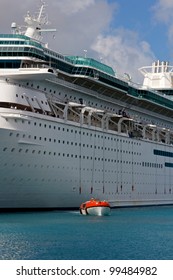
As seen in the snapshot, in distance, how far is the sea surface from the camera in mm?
20312

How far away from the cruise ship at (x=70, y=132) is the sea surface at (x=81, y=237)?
200 cm

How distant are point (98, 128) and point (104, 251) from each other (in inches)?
758

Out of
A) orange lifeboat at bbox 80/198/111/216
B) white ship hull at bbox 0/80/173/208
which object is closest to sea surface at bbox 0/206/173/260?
orange lifeboat at bbox 80/198/111/216

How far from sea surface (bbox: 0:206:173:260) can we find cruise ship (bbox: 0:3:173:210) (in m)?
2.00

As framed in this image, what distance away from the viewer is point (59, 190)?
3478 cm

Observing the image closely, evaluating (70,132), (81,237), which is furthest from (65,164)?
(81,237)

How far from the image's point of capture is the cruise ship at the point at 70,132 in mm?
32281

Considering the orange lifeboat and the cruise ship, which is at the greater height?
the cruise ship

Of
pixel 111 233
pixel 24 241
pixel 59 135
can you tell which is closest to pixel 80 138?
pixel 59 135

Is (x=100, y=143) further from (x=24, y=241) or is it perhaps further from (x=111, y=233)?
(x=24, y=241)

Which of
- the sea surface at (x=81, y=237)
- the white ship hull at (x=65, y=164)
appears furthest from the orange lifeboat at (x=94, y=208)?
the white ship hull at (x=65, y=164)

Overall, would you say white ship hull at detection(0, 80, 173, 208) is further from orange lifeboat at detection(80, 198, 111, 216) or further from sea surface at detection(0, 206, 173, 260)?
sea surface at detection(0, 206, 173, 260)

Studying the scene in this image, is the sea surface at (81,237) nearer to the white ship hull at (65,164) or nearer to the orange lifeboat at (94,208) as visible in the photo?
the orange lifeboat at (94,208)

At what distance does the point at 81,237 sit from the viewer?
2427cm
